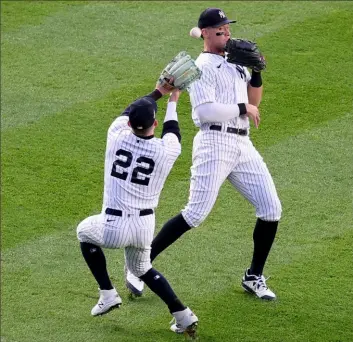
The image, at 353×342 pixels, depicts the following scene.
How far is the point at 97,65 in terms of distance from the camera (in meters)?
10.6

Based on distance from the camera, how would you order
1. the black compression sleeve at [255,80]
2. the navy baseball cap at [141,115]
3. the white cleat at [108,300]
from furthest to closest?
the black compression sleeve at [255,80] < the white cleat at [108,300] < the navy baseball cap at [141,115]

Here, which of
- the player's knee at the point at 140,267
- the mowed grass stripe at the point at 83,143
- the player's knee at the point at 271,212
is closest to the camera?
the player's knee at the point at 140,267

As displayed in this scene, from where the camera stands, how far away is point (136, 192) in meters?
6.15

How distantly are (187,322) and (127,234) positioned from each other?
66 cm

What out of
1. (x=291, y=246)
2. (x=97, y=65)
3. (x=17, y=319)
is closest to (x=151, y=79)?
(x=97, y=65)

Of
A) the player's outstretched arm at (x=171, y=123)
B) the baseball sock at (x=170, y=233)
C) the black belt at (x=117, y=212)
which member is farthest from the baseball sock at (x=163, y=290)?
the player's outstretched arm at (x=171, y=123)

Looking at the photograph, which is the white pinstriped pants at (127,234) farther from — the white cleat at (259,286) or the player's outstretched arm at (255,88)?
the player's outstretched arm at (255,88)

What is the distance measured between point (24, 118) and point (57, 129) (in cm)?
44

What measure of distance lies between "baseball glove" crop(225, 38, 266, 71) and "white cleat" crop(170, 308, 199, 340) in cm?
164

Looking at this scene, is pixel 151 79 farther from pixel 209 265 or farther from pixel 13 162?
pixel 209 265

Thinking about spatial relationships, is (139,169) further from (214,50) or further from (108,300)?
(214,50)

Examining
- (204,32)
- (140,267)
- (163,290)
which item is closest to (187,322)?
(163,290)

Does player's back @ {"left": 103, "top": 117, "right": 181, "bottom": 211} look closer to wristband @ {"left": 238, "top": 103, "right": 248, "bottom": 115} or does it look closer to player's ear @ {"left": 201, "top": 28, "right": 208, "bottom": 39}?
wristband @ {"left": 238, "top": 103, "right": 248, "bottom": 115}

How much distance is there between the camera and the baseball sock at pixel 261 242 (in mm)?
6785
